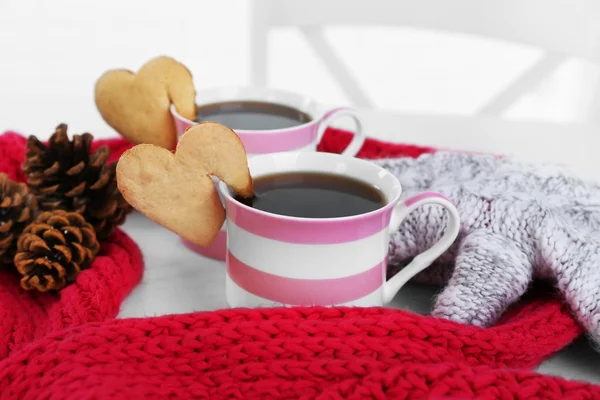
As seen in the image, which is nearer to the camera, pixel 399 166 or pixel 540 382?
pixel 540 382

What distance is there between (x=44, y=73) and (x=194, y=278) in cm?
122

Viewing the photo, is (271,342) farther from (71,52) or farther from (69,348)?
(71,52)

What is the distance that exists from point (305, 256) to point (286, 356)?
66mm

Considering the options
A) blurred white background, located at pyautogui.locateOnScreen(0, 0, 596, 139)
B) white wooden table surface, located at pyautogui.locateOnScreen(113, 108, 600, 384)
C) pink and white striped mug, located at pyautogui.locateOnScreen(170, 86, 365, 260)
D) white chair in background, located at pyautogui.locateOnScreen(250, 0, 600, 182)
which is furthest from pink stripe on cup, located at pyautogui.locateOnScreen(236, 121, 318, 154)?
blurred white background, located at pyautogui.locateOnScreen(0, 0, 596, 139)

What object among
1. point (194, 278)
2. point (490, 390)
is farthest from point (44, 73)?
point (490, 390)

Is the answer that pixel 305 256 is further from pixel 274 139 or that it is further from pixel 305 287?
pixel 274 139

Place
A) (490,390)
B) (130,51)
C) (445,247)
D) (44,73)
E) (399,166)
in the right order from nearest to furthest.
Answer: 1. (490,390)
2. (445,247)
3. (399,166)
4. (44,73)
5. (130,51)

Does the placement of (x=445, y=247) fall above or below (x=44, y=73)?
above

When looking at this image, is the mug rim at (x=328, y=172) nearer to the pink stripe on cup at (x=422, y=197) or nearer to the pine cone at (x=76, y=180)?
the pink stripe on cup at (x=422, y=197)

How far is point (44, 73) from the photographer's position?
1649 mm

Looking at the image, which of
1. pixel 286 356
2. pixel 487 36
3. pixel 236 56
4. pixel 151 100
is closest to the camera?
pixel 286 356

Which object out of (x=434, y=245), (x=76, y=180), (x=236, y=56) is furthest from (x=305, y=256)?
(x=236, y=56)

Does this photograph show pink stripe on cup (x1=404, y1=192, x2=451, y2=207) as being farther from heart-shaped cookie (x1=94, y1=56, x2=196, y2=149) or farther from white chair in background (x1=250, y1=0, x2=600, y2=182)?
Result: white chair in background (x1=250, y1=0, x2=600, y2=182)

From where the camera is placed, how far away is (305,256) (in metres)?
0.46
